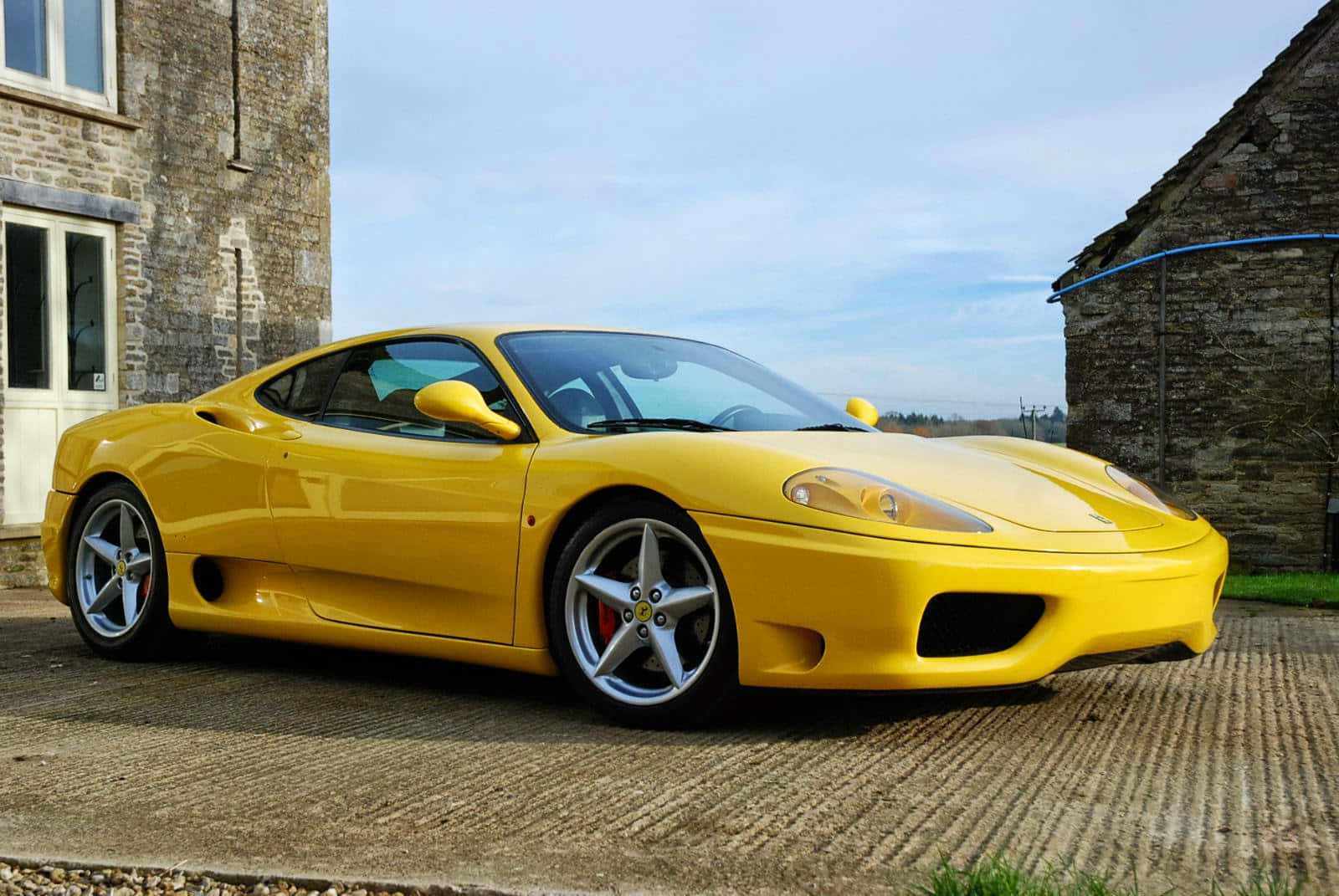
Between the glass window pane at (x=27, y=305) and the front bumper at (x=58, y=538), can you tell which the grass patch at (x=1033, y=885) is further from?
the glass window pane at (x=27, y=305)

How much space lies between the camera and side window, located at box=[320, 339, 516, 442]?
443cm

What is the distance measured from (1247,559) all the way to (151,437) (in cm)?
1259

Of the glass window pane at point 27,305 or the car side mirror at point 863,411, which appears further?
the glass window pane at point 27,305

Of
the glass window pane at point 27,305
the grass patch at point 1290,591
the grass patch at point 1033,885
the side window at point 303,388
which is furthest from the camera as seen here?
the glass window pane at point 27,305

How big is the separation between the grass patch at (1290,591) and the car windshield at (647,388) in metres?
4.30

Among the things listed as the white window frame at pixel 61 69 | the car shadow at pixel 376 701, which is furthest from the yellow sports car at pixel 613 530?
the white window frame at pixel 61 69

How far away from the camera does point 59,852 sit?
2705 mm

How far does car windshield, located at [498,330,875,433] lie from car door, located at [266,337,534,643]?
16cm

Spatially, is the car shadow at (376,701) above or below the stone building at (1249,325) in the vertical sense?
below

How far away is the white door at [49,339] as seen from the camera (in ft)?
37.4

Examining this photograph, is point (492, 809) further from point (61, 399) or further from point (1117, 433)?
point (1117, 433)

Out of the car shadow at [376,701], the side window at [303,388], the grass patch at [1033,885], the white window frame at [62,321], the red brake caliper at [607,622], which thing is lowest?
the car shadow at [376,701]

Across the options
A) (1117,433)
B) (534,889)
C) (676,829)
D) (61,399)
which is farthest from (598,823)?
(1117,433)

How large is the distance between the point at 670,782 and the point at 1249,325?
43.6 ft
